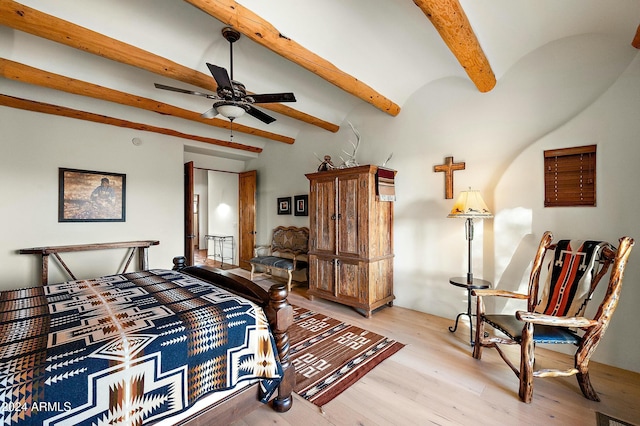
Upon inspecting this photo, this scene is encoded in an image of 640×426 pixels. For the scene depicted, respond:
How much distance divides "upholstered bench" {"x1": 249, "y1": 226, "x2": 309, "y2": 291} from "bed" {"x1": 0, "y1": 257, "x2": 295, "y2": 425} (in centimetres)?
258

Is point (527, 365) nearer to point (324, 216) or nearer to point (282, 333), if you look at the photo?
point (282, 333)

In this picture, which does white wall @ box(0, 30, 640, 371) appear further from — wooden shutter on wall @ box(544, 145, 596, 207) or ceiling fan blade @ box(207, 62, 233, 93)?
ceiling fan blade @ box(207, 62, 233, 93)

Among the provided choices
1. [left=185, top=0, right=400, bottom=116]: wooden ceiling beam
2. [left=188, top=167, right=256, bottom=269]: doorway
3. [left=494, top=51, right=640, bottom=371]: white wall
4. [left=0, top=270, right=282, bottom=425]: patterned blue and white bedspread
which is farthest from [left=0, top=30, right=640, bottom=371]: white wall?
[left=0, top=270, right=282, bottom=425]: patterned blue and white bedspread

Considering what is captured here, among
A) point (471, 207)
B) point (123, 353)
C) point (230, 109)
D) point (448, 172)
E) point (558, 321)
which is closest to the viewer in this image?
point (123, 353)


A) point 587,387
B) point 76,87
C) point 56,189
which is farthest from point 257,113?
point 587,387

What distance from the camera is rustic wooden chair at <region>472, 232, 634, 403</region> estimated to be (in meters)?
1.89

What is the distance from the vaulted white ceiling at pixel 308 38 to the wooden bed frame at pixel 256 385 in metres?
2.01

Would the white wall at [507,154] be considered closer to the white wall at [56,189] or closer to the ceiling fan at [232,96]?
the ceiling fan at [232,96]

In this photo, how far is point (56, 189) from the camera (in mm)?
3848

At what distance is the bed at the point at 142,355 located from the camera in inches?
42.7

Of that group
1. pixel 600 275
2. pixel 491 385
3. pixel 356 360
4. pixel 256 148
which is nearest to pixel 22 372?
pixel 356 360

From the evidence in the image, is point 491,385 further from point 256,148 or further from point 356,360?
point 256,148

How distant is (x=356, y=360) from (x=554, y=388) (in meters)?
1.46

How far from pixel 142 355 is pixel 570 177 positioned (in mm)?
3465
